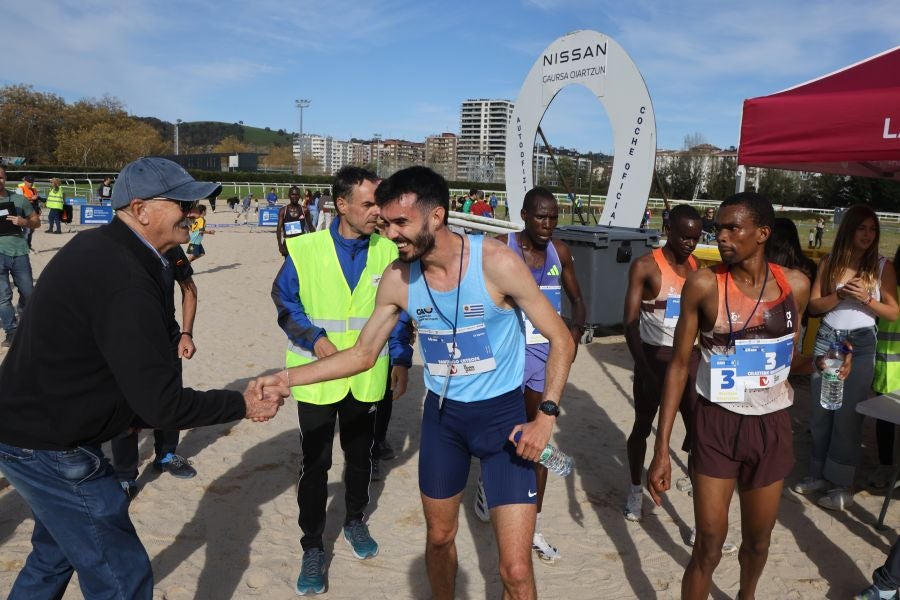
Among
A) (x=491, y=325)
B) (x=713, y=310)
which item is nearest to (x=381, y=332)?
(x=491, y=325)

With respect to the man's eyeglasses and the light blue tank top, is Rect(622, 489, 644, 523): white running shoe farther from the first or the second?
the man's eyeglasses

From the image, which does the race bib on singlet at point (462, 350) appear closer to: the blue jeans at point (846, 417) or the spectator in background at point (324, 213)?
the blue jeans at point (846, 417)

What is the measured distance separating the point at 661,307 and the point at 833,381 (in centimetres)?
121

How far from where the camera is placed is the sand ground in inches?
142

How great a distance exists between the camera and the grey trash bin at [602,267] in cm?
925

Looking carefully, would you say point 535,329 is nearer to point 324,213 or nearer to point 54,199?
point 324,213

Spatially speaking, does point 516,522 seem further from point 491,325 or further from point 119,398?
point 119,398

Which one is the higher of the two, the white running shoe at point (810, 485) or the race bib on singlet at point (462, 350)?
the race bib on singlet at point (462, 350)

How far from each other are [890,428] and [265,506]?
500 cm

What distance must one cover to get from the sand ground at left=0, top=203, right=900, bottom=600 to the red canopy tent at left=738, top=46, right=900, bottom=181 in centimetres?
242

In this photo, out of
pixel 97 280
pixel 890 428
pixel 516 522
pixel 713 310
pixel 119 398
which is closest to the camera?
pixel 97 280

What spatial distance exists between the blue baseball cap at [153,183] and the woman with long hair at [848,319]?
160 inches

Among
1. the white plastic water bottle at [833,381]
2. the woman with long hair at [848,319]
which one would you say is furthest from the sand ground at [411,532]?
the white plastic water bottle at [833,381]

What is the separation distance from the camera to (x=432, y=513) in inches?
106
